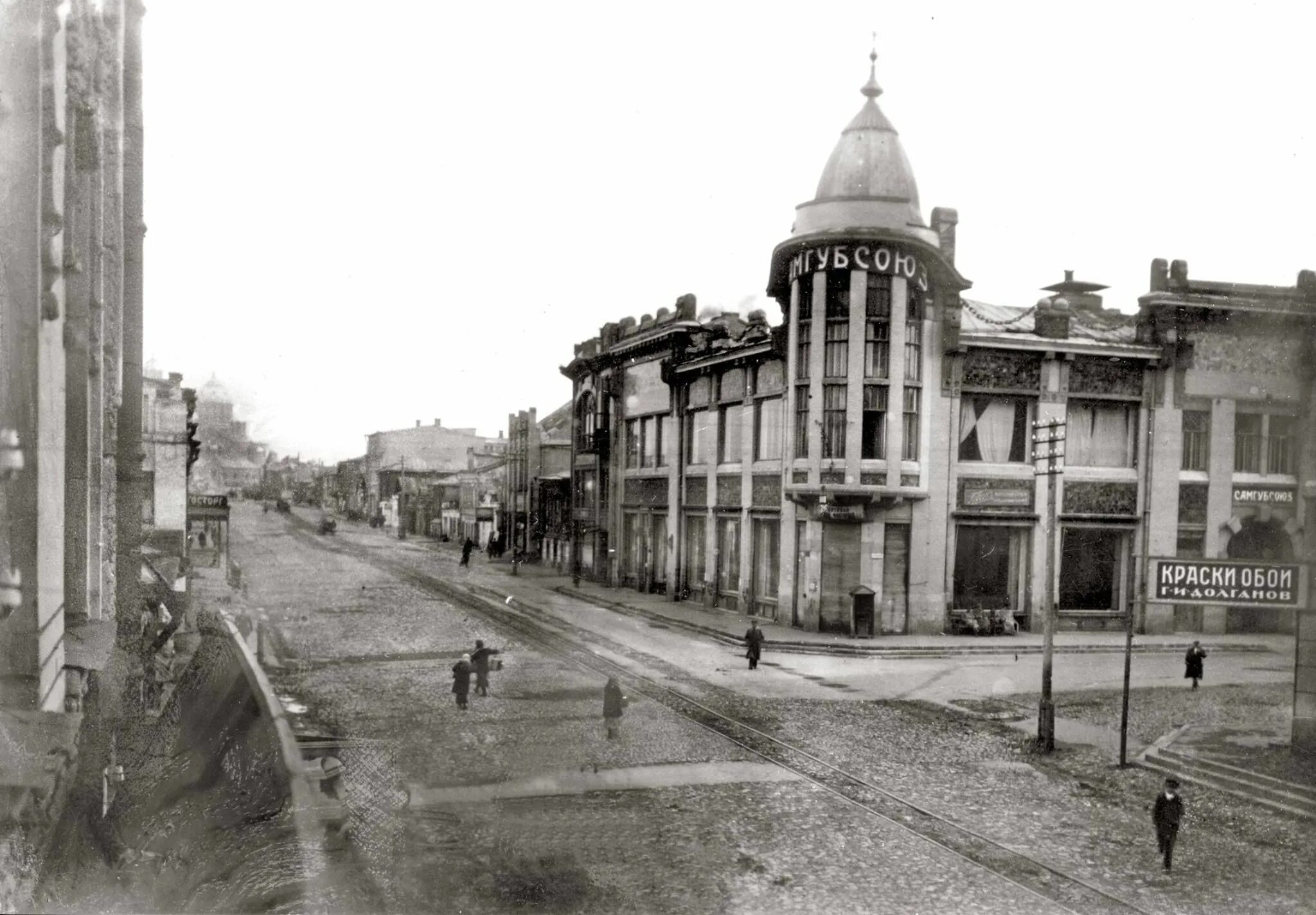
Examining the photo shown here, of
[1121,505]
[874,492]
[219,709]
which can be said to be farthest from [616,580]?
[219,709]

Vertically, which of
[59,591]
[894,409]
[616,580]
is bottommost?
[616,580]

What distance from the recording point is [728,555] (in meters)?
38.9

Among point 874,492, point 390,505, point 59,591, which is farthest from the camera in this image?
point 390,505

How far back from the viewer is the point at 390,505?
8062 cm

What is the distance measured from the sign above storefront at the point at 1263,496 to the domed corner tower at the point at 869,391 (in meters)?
10.8

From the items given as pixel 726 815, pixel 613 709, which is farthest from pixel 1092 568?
pixel 726 815

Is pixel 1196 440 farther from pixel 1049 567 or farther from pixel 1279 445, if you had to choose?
pixel 1049 567

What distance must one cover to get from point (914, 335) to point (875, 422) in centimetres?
301

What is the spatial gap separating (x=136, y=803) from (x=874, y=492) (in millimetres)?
22560

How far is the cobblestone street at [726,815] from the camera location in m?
11.4

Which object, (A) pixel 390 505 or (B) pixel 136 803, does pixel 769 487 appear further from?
(A) pixel 390 505

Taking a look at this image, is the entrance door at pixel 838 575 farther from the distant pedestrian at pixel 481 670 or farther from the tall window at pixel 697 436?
the distant pedestrian at pixel 481 670

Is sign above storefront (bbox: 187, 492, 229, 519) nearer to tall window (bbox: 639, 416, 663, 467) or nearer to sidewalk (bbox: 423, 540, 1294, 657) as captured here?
sidewalk (bbox: 423, 540, 1294, 657)

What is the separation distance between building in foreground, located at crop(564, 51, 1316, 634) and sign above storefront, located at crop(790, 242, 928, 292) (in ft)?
0.19
